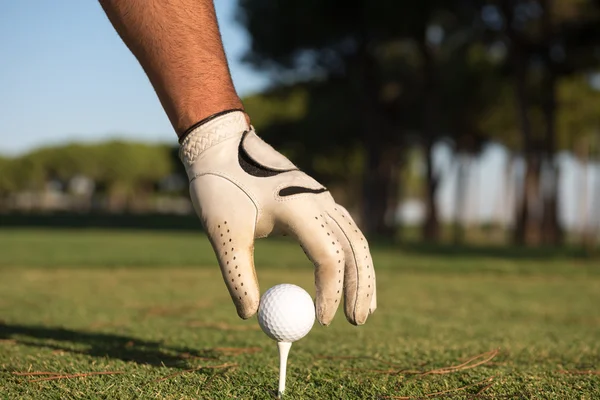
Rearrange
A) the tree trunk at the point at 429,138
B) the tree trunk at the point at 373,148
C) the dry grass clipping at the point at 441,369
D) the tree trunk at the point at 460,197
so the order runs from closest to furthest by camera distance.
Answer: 1. the dry grass clipping at the point at 441,369
2. the tree trunk at the point at 429,138
3. the tree trunk at the point at 373,148
4. the tree trunk at the point at 460,197

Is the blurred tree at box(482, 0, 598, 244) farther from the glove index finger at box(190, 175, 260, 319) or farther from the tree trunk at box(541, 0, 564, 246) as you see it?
the glove index finger at box(190, 175, 260, 319)

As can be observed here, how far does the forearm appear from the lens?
6.59ft

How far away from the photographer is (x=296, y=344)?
345 cm

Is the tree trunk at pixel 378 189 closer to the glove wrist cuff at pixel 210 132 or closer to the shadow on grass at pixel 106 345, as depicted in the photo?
the shadow on grass at pixel 106 345

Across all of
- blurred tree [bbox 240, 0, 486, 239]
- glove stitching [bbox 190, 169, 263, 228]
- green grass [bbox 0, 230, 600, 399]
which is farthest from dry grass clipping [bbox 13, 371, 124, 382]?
blurred tree [bbox 240, 0, 486, 239]

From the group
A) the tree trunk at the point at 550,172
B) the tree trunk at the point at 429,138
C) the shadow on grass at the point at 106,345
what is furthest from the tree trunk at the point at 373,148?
the shadow on grass at the point at 106,345

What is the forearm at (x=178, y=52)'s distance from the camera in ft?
6.59

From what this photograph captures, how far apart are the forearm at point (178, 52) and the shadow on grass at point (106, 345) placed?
42.4 inches

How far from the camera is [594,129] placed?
100 feet

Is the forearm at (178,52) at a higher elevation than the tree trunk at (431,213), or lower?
higher

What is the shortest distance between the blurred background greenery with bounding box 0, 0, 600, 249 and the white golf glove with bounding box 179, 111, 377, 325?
67.9 ft

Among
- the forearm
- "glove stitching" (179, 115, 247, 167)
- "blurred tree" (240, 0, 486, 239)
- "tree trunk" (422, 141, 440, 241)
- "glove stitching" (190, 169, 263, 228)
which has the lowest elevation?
"tree trunk" (422, 141, 440, 241)

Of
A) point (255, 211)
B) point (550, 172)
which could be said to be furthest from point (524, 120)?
point (255, 211)

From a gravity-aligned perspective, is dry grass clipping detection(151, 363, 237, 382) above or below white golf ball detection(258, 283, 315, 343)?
below
